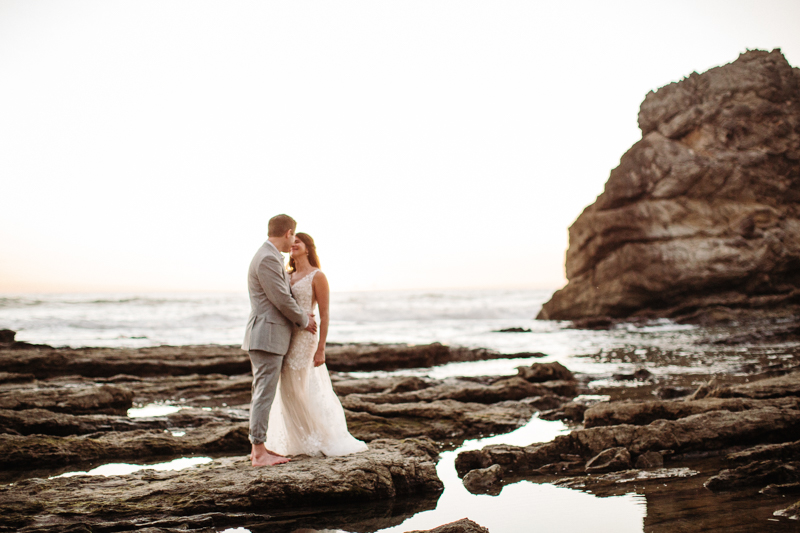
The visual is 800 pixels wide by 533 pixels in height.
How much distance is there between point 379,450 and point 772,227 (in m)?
43.0

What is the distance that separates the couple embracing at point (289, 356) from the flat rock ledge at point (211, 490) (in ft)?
0.93

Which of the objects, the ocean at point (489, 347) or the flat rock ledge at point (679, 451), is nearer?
the ocean at point (489, 347)

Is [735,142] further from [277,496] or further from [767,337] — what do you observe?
[277,496]

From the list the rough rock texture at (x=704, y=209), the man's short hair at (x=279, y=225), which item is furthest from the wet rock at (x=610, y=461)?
the rough rock texture at (x=704, y=209)

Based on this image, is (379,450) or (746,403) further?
(746,403)

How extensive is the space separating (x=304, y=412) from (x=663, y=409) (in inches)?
167

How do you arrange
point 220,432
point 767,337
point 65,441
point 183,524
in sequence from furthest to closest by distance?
point 767,337, point 220,432, point 65,441, point 183,524

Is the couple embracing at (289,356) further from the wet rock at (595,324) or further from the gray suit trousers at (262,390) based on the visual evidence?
the wet rock at (595,324)

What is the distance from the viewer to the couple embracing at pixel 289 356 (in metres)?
4.66

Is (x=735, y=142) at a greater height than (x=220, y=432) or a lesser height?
greater

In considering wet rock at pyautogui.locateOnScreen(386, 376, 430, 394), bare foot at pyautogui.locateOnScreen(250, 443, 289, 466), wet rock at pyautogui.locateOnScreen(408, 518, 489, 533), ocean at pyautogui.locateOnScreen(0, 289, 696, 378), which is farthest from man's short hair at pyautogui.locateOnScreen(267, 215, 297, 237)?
ocean at pyautogui.locateOnScreen(0, 289, 696, 378)

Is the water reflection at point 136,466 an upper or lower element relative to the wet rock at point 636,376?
Answer: upper

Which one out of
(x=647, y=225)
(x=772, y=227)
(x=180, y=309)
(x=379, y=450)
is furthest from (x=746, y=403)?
(x=180, y=309)

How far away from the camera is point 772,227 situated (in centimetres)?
3866
